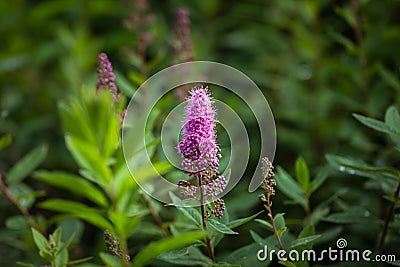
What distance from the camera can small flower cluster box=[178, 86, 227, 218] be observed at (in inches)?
28.7

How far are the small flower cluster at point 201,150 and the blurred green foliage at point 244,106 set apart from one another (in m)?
0.12

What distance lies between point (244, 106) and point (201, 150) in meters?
0.90

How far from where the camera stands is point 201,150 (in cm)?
73

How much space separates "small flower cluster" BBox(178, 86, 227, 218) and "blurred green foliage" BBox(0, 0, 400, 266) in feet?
0.39

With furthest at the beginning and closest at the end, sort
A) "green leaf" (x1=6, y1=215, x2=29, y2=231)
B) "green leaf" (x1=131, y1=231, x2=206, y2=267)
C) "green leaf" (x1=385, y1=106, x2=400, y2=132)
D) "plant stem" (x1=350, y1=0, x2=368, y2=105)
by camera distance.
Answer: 1. "plant stem" (x1=350, y1=0, x2=368, y2=105)
2. "green leaf" (x1=6, y1=215, x2=29, y2=231)
3. "green leaf" (x1=385, y1=106, x2=400, y2=132)
4. "green leaf" (x1=131, y1=231, x2=206, y2=267)

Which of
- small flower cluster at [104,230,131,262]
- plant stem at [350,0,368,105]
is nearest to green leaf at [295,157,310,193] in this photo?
small flower cluster at [104,230,131,262]

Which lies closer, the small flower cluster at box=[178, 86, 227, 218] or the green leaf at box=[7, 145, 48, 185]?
the small flower cluster at box=[178, 86, 227, 218]

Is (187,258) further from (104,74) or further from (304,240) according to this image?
(104,74)

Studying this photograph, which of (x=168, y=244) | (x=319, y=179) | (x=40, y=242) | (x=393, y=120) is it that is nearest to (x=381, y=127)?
(x=393, y=120)

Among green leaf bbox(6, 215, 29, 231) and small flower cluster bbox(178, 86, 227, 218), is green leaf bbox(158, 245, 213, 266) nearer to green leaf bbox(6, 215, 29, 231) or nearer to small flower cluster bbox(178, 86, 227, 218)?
small flower cluster bbox(178, 86, 227, 218)

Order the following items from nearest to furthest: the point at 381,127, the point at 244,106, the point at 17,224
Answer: the point at 381,127 → the point at 17,224 → the point at 244,106

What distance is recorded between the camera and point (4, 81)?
72.0 inches

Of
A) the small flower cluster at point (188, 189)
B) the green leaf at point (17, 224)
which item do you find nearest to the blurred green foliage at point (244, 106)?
the green leaf at point (17, 224)

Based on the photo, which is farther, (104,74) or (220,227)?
(104,74)
